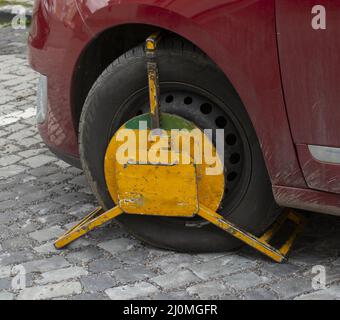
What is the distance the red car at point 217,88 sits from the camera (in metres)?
2.87

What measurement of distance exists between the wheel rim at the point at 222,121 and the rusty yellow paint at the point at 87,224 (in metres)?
0.41

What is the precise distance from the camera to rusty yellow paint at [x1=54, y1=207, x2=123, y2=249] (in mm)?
3488

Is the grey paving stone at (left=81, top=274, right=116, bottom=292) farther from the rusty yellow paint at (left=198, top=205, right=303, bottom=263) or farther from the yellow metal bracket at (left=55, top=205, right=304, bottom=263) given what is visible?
the rusty yellow paint at (left=198, top=205, right=303, bottom=263)

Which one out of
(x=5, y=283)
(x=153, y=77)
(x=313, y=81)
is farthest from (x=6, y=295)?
(x=313, y=81)

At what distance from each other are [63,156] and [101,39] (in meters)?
0.67

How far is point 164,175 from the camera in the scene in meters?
3.31

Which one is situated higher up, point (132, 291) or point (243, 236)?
point (243, 236)

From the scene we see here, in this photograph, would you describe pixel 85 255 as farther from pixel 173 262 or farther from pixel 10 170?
pixel 10 170

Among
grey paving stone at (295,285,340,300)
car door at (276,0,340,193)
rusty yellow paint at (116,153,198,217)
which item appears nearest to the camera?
car door at (276,0,340,193)

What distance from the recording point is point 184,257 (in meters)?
3.49

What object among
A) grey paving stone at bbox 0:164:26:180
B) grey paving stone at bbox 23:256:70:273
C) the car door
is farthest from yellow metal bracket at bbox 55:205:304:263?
grey paving stone at bbox 0:164:26:180

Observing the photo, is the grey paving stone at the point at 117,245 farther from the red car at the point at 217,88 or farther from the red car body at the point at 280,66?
the red car body at the point at 280,66

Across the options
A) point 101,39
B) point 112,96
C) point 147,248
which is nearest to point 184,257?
point 147,248

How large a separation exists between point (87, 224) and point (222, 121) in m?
0.79
